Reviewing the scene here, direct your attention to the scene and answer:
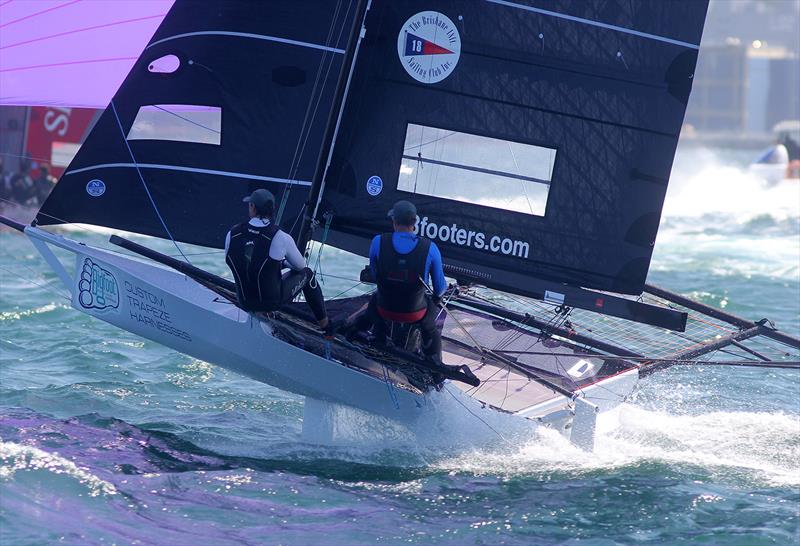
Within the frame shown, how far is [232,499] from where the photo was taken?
6062 mm

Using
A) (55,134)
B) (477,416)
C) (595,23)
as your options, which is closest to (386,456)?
(477,416)

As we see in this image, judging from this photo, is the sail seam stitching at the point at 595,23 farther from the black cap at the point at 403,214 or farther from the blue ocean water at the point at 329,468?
the blue ocean water at the point at 329,468

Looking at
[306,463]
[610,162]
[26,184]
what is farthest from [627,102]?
[26,184]

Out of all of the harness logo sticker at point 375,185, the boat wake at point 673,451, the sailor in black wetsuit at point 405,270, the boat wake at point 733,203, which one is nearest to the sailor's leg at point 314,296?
the sailor in black wetsuit at point 405,270

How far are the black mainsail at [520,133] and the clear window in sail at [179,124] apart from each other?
31.3 inches

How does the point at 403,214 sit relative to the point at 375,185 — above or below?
below

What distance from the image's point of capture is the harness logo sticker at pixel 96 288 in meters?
6.93

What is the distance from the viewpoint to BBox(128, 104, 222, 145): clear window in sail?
7.19m

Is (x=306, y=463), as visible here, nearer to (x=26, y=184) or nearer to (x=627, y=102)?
(x=627, y=102)

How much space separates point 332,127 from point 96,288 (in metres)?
1.74

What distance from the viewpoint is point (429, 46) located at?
703 cm

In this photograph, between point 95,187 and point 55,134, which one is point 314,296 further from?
point 55,134

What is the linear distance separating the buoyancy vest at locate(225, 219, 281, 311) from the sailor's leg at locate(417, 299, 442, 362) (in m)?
0.84

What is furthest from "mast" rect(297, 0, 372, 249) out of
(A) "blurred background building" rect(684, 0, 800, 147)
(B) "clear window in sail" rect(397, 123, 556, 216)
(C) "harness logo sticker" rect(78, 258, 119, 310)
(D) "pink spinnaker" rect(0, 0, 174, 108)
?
(A) "blurred background building" rect(684, 0, 800, 147)
